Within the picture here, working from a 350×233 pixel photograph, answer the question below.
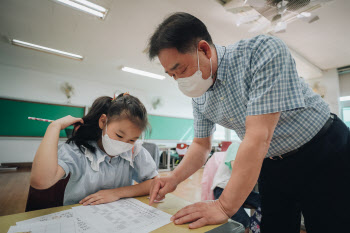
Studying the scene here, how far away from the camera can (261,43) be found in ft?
2.05

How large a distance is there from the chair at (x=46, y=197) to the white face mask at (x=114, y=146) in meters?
0.26

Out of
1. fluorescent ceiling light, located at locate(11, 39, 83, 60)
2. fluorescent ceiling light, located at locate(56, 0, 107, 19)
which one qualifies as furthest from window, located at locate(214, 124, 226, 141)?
fluorescent ceiling light, located at locate(56, 0, 107, 19)

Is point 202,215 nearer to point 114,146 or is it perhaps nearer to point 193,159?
point 193,159

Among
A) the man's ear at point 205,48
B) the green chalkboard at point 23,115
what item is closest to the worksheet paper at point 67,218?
the man's ear at point 205,48

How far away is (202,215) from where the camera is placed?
550 mm

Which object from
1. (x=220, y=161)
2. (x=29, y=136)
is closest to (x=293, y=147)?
(x=220, y=161)

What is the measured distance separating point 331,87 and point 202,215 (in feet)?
17.9

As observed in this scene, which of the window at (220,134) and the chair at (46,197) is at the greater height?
the window at (220,134)

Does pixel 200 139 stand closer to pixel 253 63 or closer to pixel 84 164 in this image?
pixel 253 63

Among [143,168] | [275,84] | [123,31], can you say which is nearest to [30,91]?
[123,31]

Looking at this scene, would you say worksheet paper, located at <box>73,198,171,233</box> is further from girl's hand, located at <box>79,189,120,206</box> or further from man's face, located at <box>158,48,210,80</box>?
man's face, located at <box>158,48,210,80</box>

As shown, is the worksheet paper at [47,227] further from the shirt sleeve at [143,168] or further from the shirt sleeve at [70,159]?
the shirt sleeve at [143,168]

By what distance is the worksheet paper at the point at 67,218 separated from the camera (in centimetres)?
51

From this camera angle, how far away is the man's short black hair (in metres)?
0.67
